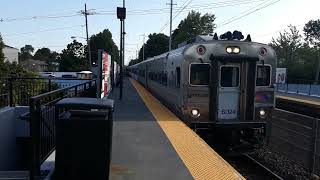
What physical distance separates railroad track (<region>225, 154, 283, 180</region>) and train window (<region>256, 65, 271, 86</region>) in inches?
79.8

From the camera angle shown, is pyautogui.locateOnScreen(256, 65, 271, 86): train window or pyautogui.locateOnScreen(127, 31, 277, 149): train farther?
pyautogui.locateOnScreen(256, 65, 271, 86): train window

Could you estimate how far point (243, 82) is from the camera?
453 inches

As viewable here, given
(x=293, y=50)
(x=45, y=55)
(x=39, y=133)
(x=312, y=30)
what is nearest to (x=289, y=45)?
(x=293, y=50)

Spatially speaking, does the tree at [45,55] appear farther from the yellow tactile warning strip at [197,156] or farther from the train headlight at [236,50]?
the yellow tactile warning strip at [197,156]

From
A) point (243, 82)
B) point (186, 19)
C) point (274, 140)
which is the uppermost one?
point (186, 19)

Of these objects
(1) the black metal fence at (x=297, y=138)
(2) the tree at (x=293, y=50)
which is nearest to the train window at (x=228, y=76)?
(1) the black metal fence at (x=297, y=138)

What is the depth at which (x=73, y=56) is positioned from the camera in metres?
94.4

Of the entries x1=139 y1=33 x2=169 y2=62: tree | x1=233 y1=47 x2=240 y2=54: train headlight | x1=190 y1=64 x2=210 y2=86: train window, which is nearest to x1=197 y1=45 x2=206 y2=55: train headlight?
x1=190 y1=64 x2=210 y2=86: train window

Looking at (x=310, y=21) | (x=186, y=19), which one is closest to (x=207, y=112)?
(x=186, y=19)

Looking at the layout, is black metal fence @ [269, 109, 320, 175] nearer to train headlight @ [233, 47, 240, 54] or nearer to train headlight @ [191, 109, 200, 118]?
train headlight @ [233, 47, 240, 54]

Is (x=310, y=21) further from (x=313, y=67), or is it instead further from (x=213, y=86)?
(x=213, y=86)

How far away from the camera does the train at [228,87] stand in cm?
1124

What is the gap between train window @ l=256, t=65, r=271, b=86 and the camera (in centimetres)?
1167

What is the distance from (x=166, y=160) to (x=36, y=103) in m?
2.38
